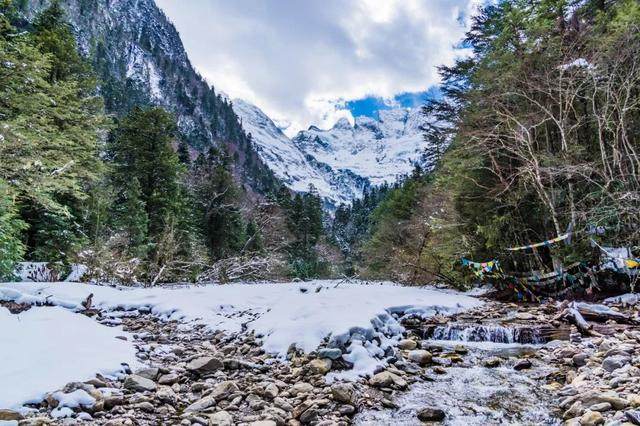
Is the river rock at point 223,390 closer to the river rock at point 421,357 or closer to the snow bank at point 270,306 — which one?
the snow bank at point 270,306

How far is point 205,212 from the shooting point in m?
29.5

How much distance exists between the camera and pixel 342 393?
4.34 metres

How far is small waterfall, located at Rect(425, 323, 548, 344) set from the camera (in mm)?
7258

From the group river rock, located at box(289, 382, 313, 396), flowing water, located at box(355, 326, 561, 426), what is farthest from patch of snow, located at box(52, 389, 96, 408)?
flowing water, located at box(355, 326, 561, 426)

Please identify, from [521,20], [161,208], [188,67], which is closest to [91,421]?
[521,20]

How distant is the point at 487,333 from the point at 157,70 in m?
124

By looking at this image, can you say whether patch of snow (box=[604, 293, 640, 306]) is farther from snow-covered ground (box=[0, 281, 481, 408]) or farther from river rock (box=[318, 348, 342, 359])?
river rock (box=[318, 348, 342, 359])

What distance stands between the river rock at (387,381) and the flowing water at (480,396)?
0.44ft

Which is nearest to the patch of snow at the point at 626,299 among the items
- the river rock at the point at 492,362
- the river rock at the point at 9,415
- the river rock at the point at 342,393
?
the river rock at the point at 492,362

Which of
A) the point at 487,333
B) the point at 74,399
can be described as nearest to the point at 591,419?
the point at 487,333

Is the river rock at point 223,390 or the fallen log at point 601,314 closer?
the river rock at point 223,390

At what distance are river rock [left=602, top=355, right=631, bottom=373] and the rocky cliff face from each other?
277 feet

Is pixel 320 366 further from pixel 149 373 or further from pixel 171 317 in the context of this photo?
pixel 171 317

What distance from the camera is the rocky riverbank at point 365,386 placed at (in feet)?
12.3
